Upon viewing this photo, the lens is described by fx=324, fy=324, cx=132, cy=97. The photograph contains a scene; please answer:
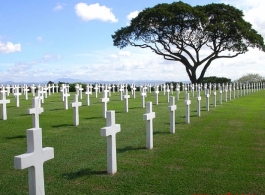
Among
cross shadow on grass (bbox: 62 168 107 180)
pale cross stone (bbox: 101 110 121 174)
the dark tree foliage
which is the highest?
the dark tree foliage

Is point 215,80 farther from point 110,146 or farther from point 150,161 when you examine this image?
point 110,146

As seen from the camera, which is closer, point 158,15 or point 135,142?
point 135,142

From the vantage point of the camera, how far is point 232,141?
749 centimetres

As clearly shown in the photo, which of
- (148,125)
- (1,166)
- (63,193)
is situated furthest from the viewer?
(148,125)

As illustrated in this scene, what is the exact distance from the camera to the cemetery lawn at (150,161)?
14.6ft

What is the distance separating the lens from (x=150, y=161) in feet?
18.8

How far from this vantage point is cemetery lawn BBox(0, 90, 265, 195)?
14.6 ft

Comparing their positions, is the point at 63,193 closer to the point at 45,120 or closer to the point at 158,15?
the point at 45,120

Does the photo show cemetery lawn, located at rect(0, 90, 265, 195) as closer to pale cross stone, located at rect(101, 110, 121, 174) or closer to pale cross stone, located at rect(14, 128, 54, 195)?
pale cross stone, located at rect(101, 110, 121, 174)

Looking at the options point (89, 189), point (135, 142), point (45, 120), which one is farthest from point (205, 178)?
point (45, 120)

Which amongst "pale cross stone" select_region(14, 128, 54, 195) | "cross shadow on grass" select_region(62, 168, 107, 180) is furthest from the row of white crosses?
"cross shadow on grass" select_region(62, 168, 107, 180)

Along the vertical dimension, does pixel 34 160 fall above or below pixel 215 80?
below

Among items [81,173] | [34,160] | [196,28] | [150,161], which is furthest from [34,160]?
[196,28]

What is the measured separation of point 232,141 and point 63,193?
15.0ft
